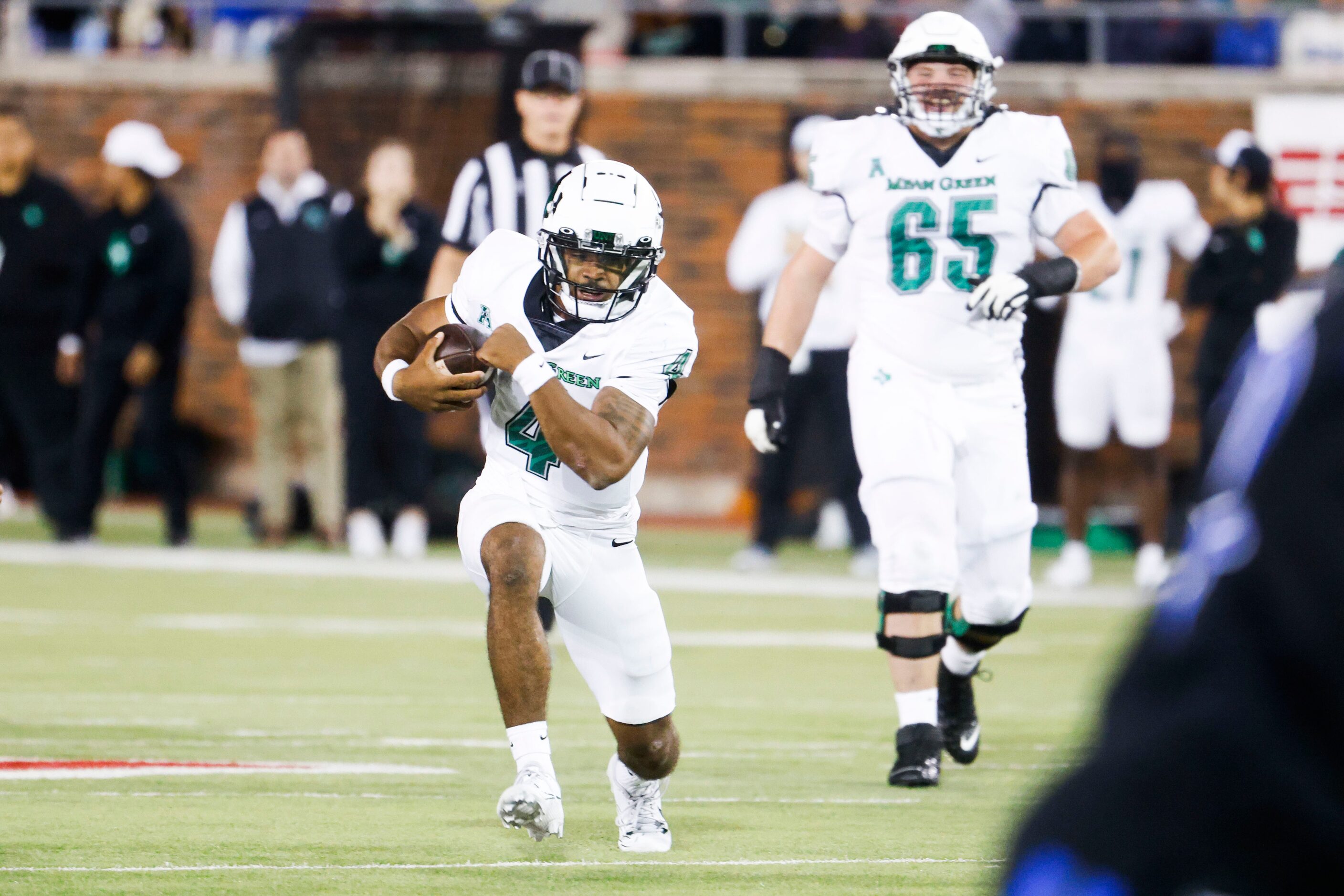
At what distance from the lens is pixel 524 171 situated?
22.7 feet

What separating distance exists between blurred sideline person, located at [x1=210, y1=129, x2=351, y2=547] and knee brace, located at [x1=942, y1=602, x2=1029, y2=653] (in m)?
6.24

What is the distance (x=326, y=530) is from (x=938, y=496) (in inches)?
275

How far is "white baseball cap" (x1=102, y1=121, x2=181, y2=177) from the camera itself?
10891mm

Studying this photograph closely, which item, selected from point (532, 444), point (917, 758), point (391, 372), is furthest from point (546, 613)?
point (391, 372)

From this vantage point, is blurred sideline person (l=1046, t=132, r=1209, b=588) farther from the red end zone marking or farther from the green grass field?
the red end zone marking

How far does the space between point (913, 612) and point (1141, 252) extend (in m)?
5.90

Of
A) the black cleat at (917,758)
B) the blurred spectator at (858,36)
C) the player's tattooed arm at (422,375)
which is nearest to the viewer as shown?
the player's tattooed arm at (422,375)

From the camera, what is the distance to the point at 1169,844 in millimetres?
1188

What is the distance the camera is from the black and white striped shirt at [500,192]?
270 inches

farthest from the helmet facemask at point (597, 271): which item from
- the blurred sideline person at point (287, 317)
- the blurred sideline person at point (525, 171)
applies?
the blurred sideline person at point (287, 317)

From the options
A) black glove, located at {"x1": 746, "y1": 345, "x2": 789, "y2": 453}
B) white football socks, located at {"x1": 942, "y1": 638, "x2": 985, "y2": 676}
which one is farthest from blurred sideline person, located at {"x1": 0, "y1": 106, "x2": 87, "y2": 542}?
white football socks, located at {"x1": 942, "y1": 638, "x2": 985, "y2": 676}

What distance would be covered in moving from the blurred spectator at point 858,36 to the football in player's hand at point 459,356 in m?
10.1

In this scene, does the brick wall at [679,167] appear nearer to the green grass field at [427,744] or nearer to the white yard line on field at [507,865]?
the green grass field at [427,744]

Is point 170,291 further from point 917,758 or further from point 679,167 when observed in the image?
point 917,758
